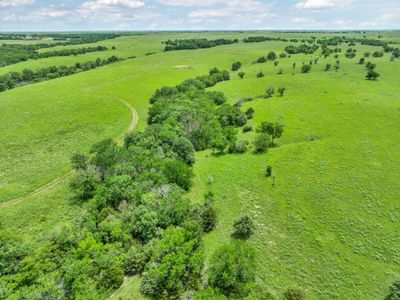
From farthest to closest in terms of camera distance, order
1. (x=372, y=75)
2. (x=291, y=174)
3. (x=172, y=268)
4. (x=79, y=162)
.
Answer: (x=372, y=75), (x=79, y=162), (x=291, y=174), (x=172, y=268)

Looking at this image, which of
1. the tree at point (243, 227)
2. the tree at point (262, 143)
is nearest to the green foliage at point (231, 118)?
the tree at point (262, 143)

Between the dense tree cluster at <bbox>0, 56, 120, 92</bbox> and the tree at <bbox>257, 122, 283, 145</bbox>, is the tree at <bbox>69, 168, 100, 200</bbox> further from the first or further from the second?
the dense tree cluster at <bbox>0, 56, 120, 92</bbox>

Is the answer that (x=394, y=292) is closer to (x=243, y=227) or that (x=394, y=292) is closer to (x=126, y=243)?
(x=243, y=227)

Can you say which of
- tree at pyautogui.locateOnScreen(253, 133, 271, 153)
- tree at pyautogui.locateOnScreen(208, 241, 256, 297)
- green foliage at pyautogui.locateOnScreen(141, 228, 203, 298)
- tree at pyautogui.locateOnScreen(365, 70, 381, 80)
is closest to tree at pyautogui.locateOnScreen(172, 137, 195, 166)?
tree at pyautogui.locateOnScreen(253, 133, 271, 153)

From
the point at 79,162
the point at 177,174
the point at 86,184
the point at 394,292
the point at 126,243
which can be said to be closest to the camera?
the point at 394,292

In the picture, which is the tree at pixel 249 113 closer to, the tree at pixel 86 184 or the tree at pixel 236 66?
the tree at pixel 86 184

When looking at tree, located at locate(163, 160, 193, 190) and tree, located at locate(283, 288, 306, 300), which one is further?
tree, located at locate(163, 160, 193, 190)

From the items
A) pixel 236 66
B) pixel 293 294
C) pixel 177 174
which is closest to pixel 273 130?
pixel 177 174
